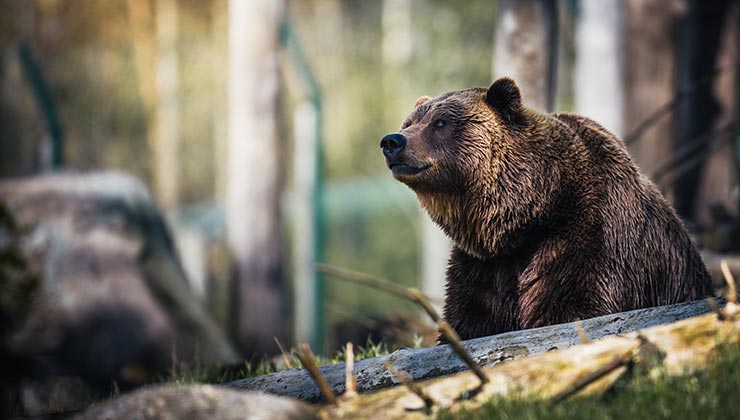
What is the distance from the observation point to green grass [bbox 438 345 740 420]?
2557mm

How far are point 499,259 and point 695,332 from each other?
1250 mm

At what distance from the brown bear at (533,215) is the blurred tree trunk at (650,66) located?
4.68 metres

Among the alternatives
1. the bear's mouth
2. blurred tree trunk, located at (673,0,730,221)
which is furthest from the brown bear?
blurred tree trunk, located at (673,0,730,221)

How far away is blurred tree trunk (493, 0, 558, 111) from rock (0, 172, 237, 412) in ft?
11.4

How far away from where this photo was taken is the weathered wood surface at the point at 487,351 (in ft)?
10.6

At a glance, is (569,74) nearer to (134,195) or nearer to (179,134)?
(179,134)

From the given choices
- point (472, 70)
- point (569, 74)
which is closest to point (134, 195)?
point (472, 70)

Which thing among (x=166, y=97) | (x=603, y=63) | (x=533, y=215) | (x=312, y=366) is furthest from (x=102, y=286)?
(x=166, y=97)

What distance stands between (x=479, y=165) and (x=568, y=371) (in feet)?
4.77

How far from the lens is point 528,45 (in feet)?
20.4

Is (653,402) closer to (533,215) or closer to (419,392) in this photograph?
(419,392)

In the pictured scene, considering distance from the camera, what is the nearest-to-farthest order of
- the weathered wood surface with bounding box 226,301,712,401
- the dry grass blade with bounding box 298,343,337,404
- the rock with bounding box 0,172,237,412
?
1. the dry grass blade with bounding box 298,343,337,404
2. the weathered wood surface with bounding box 226,301,712,401
3. the rock with bounding box 0,172,237,412

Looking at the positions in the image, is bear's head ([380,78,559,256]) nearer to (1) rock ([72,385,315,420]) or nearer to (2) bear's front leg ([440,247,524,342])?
(2) bear's front leg ([440,247,524,342])

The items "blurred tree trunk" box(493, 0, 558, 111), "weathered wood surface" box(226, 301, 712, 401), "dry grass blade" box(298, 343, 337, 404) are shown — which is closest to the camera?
"dry grass blade" box(298, 343, 337, 404)
